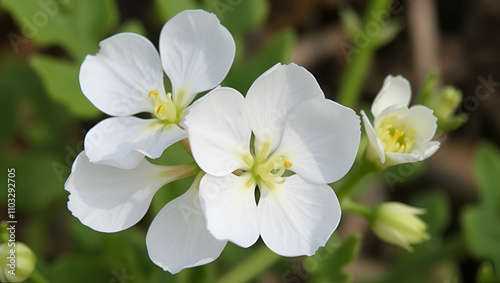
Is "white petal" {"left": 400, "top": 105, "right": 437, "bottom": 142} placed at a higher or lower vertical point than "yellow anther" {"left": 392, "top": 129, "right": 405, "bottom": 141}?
higher

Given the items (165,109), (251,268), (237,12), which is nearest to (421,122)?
(165,109)

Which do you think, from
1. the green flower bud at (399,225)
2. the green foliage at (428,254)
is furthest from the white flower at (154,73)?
the green foliage at (428,254)

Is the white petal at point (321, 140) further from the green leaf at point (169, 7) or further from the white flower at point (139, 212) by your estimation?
the green leaf at point (169, 7)

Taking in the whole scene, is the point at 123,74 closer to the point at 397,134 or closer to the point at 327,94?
the point at 397,134

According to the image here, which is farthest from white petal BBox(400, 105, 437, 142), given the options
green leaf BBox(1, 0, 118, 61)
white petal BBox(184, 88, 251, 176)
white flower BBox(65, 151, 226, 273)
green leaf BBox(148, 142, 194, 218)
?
green leaf BBox(1, 0, 118, 61)

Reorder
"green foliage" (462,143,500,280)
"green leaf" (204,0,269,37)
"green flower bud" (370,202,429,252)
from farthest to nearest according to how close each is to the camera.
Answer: "green leaf" (204,0,269,37)
"green foliage" (462,143,500,280)
"green flower bud" (370,202,429,252)

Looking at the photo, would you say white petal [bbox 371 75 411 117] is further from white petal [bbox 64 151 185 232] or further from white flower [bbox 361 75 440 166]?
white petal [bbox 64 151 185 232]
